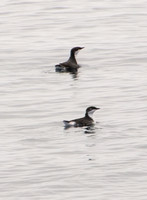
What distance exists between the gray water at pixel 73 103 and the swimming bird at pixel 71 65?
23 cm

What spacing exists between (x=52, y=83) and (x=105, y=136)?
Answer: 28.1ft

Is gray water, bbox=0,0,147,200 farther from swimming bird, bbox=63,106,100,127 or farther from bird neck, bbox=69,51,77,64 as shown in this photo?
bird neck, bbox=69,51,77,64

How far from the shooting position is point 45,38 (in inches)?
1890

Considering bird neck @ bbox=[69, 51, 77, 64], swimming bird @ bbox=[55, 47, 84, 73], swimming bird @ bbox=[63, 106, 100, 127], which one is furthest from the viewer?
bird neck @ bbox=[69, 51, 77, 64]

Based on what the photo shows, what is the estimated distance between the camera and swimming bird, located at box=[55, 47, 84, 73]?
39.5m

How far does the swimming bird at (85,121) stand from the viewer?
30172mm

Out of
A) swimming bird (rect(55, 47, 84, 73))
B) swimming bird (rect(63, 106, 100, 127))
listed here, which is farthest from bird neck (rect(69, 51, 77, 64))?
swimming bird (rect(63, 106, 100, 127))

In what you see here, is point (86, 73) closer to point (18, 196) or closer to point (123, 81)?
point (123, 81)

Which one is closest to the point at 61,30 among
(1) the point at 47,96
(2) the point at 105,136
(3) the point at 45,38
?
(3) the point at 45,38

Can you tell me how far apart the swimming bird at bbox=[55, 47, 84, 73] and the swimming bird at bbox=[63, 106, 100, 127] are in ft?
26.4

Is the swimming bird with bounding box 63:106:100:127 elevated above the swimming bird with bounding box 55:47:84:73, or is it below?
below

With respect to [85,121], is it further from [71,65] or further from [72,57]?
[72,57]

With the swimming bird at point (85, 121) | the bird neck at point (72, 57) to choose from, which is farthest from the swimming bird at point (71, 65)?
the swimming bird at point (85, 121)

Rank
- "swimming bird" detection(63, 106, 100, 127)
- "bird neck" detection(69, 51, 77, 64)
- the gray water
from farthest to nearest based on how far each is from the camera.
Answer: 1. "bird neck" detection(69, 51, 77, 64)
2. "swimming bird" detection(63, 106, 100, 127)
3. the gray water
